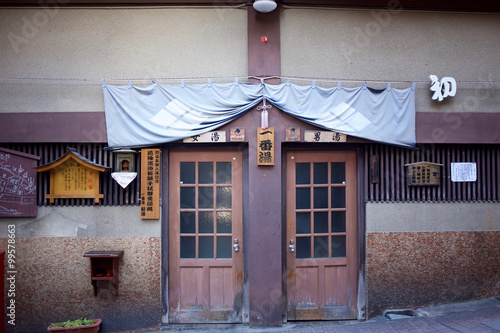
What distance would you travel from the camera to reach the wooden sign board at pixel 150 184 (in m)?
5.59

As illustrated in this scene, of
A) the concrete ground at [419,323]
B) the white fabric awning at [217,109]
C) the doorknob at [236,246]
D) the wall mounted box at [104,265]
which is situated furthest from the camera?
the doorknob at [236,246]

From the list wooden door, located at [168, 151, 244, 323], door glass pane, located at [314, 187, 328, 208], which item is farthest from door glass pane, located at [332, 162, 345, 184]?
wooden door, located at [168, 151, 244, 323]

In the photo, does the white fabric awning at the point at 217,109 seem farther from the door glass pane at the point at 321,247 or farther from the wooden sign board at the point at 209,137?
the door glass pane at the point at 321,247

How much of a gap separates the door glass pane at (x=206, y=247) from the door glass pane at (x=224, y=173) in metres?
0.98

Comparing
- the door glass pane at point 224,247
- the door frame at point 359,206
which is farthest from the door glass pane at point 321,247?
the door glass pane at point 224,247

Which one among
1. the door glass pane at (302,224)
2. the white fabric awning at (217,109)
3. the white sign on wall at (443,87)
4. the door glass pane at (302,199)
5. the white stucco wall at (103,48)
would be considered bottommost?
the door glass pane at (302,224)

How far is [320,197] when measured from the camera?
591 cm

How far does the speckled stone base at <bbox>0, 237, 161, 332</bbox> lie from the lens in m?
5.57

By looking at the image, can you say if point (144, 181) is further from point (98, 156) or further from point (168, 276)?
point (168, 276)

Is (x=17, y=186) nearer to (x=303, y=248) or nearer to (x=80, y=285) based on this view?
(x=80, y=285)

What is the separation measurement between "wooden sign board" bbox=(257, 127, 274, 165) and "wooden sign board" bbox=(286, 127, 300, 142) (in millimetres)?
274

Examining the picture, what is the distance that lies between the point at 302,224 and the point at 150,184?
2.59 meters

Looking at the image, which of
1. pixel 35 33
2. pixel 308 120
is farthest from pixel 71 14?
pixel 308 120

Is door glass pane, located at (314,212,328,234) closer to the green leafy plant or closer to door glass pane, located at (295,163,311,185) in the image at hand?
door glass pane, located at (295,163,311,185)
